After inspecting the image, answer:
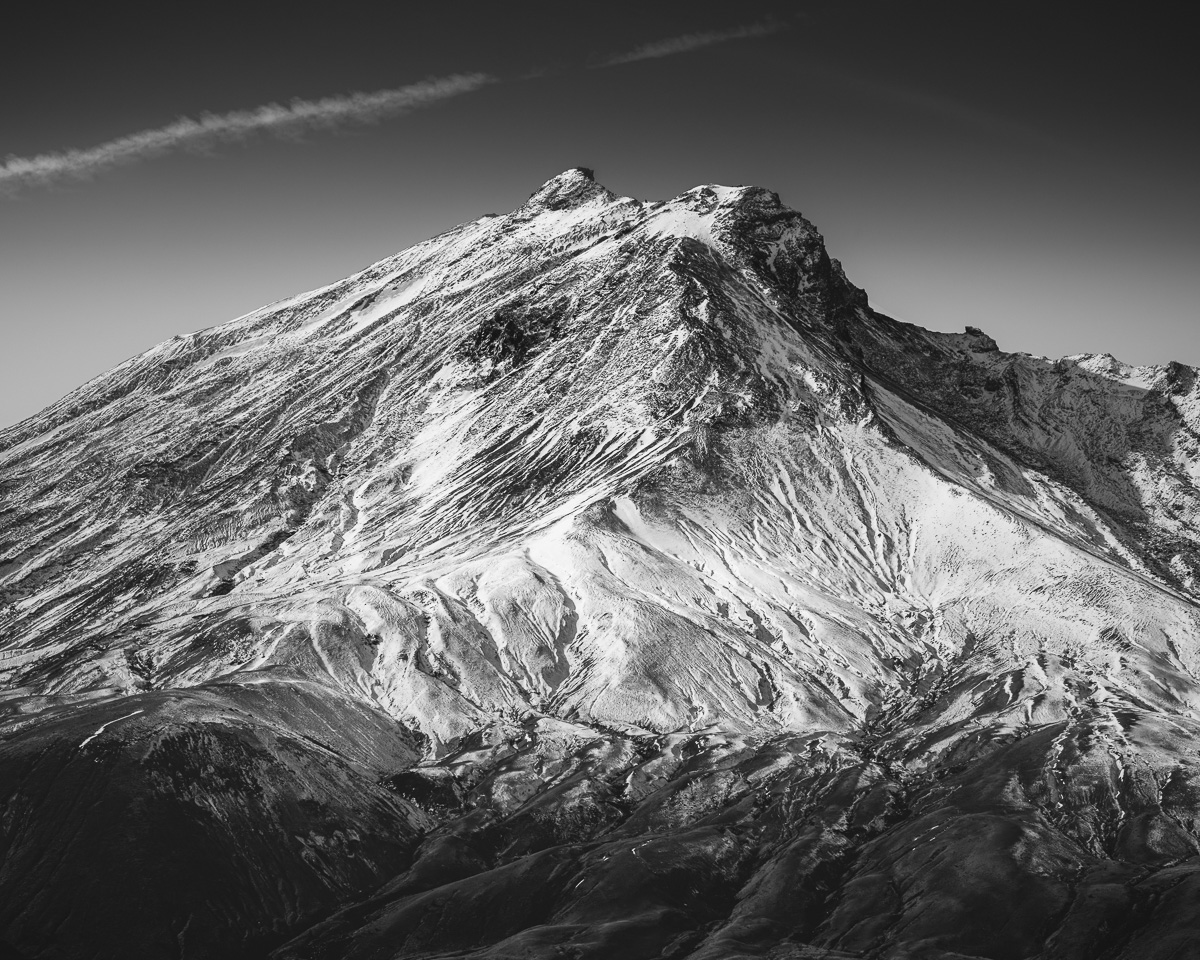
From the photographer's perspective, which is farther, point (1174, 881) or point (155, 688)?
point (155, 688)

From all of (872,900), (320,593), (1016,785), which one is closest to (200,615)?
(320,593)

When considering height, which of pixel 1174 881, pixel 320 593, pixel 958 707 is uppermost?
pixel 320 593

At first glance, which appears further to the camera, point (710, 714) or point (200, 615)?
point (200, 615)

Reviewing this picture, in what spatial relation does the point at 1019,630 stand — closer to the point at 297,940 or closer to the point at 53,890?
the point at 297,940

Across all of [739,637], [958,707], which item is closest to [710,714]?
[739,637]

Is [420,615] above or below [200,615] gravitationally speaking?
below

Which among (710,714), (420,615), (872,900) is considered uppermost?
(420,615)

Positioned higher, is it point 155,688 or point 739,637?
point 155,688

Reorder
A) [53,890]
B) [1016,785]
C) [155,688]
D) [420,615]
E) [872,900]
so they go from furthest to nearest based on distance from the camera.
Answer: [420,615] < [155,688] < [1016,785] < [872,900] < [53,890]

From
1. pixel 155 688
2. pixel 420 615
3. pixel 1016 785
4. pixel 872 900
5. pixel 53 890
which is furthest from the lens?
pixel 420 615

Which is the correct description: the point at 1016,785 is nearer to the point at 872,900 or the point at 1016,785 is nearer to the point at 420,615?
the point at 872,900
